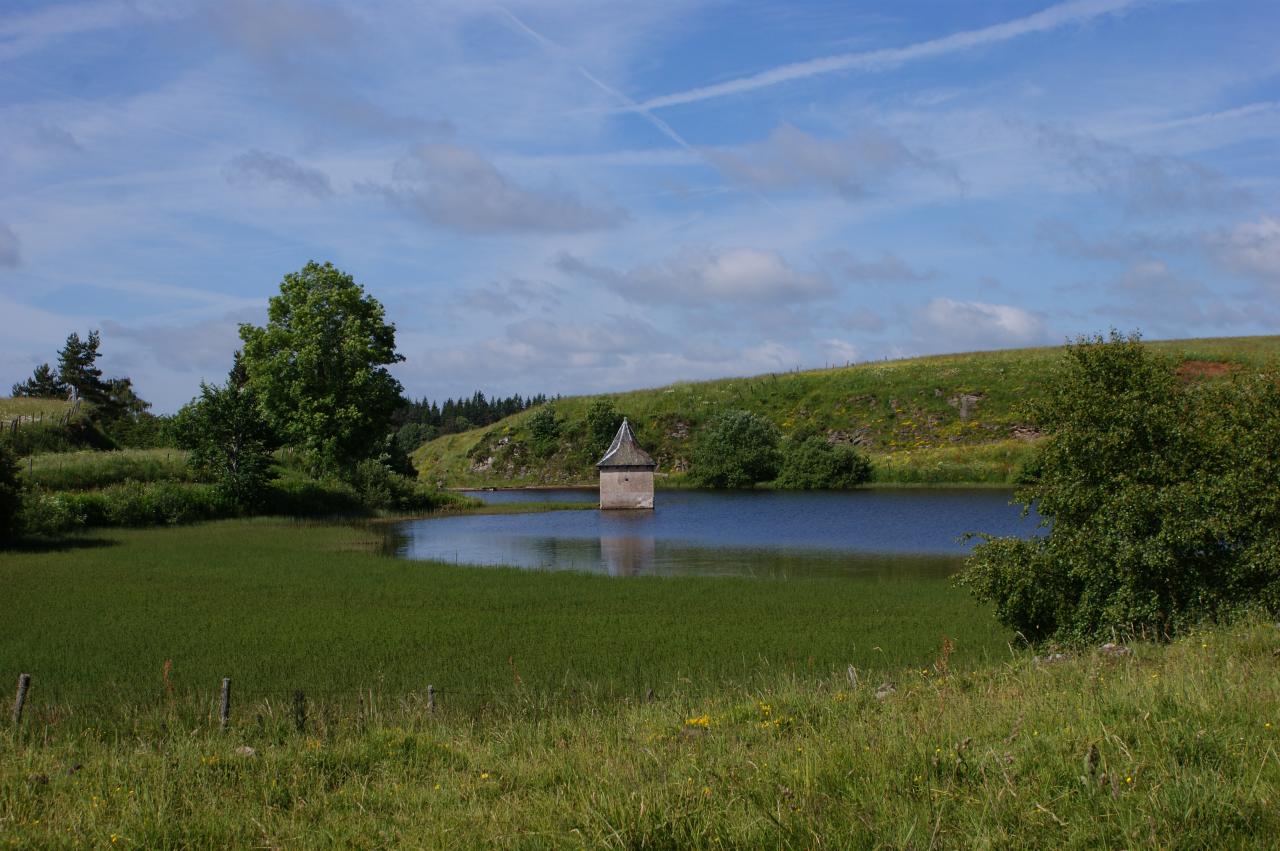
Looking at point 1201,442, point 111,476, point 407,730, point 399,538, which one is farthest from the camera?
point 111,476

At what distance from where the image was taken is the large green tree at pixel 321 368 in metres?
61.8

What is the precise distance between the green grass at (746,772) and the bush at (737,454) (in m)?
84.1

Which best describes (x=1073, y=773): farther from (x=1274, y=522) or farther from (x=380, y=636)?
(x=380, y=636)

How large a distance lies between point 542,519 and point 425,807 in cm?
5598

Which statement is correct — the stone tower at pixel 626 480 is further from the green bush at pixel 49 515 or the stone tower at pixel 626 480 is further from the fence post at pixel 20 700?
the fence post at pixel 20 700

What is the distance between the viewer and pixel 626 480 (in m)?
69.8

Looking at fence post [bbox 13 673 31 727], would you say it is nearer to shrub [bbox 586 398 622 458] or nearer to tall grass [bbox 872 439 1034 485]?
tall grass [bbox 872 439 1034 485]

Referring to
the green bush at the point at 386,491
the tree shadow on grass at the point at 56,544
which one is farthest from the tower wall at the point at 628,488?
the tree shadow on grass at the point at 56,544

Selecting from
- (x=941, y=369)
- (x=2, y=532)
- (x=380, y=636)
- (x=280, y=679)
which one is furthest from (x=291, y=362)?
(x=941, y=369)

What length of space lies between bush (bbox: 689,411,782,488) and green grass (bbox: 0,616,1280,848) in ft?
276

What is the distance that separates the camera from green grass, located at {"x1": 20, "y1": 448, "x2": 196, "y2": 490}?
49719 mm

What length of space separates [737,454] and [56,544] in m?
67.6

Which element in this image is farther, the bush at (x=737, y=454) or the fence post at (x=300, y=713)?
the bush at (x=737, y=454)

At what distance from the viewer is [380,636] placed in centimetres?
1994
